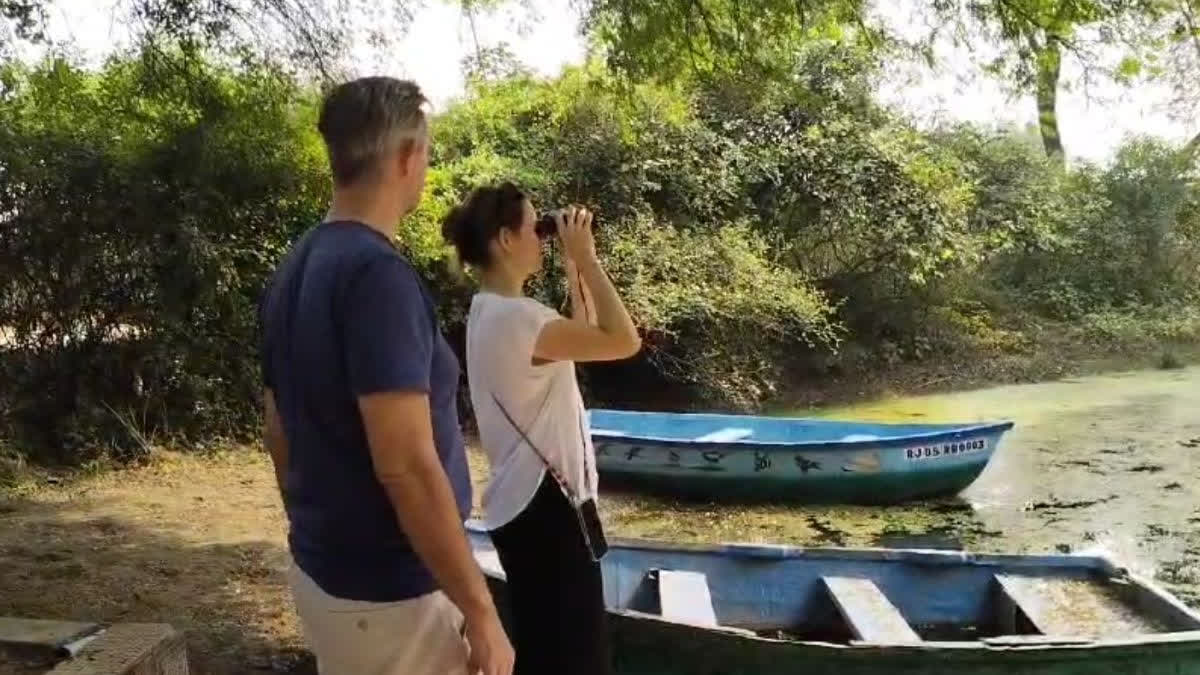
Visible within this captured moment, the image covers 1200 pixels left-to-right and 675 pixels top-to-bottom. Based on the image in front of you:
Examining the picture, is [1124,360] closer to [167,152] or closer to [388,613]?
[167,152]

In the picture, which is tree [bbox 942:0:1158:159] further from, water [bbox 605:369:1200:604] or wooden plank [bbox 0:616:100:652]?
wooden plank [bbox 0:616:100:652]

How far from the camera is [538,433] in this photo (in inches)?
93.1

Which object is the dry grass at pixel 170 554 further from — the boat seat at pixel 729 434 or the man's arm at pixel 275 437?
the man's arm at pixel 275 437

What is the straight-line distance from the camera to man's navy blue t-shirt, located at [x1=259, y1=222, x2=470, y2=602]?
1556mm

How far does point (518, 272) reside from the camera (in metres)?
2.44

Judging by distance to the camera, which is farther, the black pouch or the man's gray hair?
the black pouch

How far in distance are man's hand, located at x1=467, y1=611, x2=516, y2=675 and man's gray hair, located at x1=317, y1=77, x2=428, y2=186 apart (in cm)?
63

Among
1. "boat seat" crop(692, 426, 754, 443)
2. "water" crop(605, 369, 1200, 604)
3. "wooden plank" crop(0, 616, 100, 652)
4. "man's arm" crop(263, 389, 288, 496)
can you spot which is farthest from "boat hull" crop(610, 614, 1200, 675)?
"boat seat" crop(692, 426, 754, 443)

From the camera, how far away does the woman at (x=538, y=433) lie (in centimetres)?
233

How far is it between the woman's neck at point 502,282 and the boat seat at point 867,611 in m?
2.16

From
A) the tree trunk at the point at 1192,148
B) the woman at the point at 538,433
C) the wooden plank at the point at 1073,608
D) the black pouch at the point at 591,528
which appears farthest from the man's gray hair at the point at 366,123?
the tree trunk at the point at 1192,148

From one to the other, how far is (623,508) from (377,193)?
682 centimetres

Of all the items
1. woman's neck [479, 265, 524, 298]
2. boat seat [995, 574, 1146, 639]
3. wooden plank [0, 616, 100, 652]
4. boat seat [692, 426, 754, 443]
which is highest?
woman's neck [479, 265, 524, 298]

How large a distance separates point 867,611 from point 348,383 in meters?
3.27
